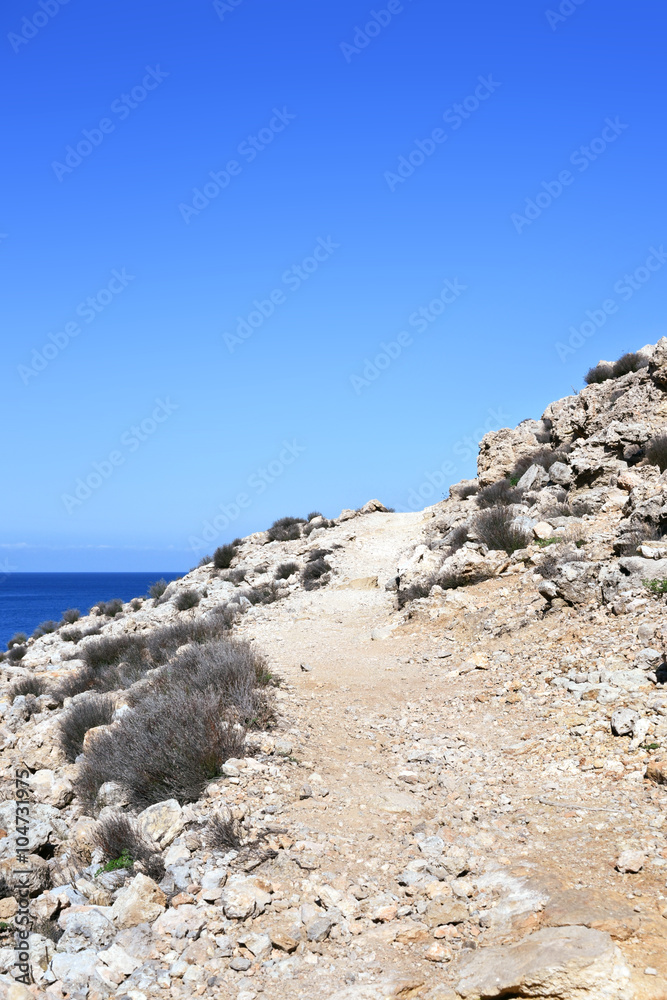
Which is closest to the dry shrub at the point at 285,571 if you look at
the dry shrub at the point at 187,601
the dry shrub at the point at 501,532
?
the dry shrub at the point at 187,601

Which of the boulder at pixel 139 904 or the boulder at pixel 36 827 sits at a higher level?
the boulder at pixel 139 904

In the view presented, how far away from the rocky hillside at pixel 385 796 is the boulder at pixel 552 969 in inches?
0.5

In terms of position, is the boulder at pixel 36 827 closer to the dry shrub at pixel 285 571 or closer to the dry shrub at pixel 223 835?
the dry shrub at pixel 223 835

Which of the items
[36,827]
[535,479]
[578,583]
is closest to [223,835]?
[36,827]

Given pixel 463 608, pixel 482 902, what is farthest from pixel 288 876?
pixel 463 608

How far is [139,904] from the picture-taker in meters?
5.28

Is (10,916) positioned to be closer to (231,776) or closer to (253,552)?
(231,776)

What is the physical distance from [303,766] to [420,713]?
2301 millimetres

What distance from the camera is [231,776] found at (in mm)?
6871

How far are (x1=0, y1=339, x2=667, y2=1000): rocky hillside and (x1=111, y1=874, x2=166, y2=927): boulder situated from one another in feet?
0.06

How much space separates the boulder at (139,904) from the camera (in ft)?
17.2

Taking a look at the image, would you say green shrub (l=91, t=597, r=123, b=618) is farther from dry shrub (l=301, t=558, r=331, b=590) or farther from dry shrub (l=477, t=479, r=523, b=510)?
dry shrub (l=477, t=479, r=523, b=510)

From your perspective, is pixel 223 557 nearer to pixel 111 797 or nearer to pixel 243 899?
pixel 111 797

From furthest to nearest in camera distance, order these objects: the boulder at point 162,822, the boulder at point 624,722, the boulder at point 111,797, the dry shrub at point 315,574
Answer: the dry shrub at point 315,574
the boulder at point 111,797
the boulder at point 624,722
the boulder at point 162,822
